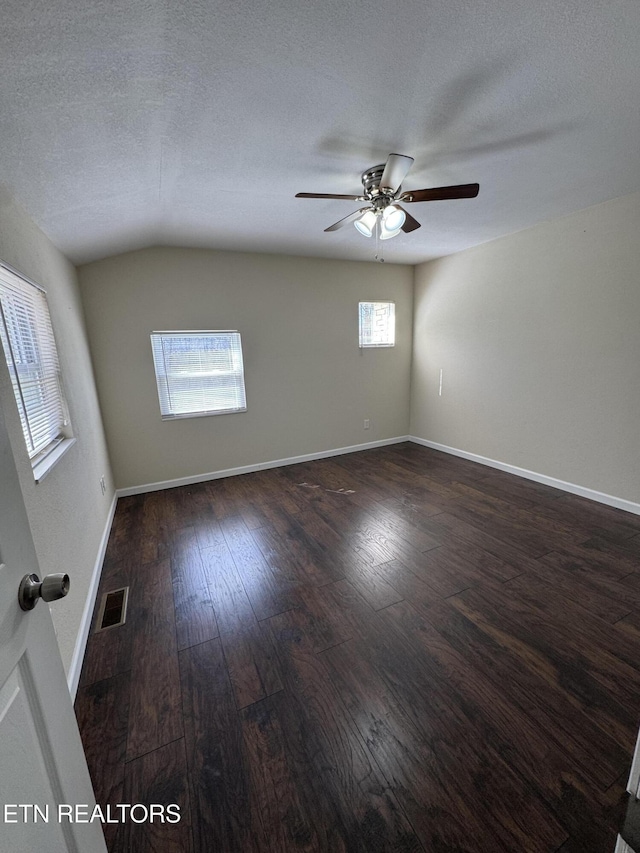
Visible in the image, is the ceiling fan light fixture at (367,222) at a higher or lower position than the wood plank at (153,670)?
higher

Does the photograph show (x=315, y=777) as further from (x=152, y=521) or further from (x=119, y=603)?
(x=152, y=521)

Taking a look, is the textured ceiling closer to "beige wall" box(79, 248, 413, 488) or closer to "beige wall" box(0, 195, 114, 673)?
"beige wall" box(0, 195, 114, 673)

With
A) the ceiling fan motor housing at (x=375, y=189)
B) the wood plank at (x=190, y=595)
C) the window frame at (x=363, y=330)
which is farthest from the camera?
the window frame at (x=363, y=330)

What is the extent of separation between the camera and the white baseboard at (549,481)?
291 centimetres

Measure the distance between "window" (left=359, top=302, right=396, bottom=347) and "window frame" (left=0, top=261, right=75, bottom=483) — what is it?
3358 mm

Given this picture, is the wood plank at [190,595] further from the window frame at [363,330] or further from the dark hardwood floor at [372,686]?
the window frame at [363,330]

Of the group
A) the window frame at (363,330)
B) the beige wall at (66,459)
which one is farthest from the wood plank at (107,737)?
the window frame at (363,330)

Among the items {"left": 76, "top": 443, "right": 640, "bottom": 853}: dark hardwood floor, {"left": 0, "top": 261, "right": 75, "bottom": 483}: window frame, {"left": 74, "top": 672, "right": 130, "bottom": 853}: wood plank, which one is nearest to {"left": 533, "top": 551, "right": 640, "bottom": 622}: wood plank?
{"left": 76, "top": 443, "right": 640, "bottom": 853}: dark hardwood floor

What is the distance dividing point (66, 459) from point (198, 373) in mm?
1915

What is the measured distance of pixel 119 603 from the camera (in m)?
2.05

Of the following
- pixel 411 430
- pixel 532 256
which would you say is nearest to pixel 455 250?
pixel 532 256

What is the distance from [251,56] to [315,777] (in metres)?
2.50

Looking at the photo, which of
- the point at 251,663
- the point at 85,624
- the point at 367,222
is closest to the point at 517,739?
the point at 251,663

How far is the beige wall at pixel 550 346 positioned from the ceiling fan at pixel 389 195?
1.72 metres
